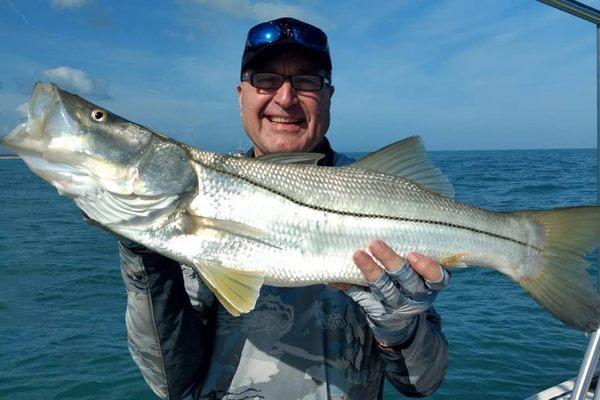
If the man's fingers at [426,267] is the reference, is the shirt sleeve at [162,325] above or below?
below

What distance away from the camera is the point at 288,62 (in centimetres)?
287

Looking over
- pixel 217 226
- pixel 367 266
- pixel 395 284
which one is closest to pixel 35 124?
pixel 217 226

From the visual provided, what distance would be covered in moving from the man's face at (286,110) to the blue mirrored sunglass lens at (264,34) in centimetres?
11

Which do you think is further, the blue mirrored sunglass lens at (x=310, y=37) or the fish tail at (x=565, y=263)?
the blue mirrored sunglass lens at (x=310, y=37)

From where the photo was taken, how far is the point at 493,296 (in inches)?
377

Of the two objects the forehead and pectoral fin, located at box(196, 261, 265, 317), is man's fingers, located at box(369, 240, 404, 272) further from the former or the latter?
the forehead

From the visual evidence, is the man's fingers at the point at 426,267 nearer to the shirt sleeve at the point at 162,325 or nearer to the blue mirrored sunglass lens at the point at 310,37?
the shirt sleeve at the point at 162,325

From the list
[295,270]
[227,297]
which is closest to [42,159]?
[227,297]

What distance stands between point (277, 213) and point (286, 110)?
827mm

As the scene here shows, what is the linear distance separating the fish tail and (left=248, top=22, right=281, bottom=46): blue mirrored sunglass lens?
1651 millimetres

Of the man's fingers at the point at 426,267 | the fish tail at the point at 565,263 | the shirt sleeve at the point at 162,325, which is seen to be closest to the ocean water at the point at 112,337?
the fish tail at the point at 565,263

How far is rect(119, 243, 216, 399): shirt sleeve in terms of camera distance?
2.20m

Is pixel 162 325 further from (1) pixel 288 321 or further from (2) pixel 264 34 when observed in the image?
(2) pixel 264 34

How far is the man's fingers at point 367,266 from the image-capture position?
2148mm
